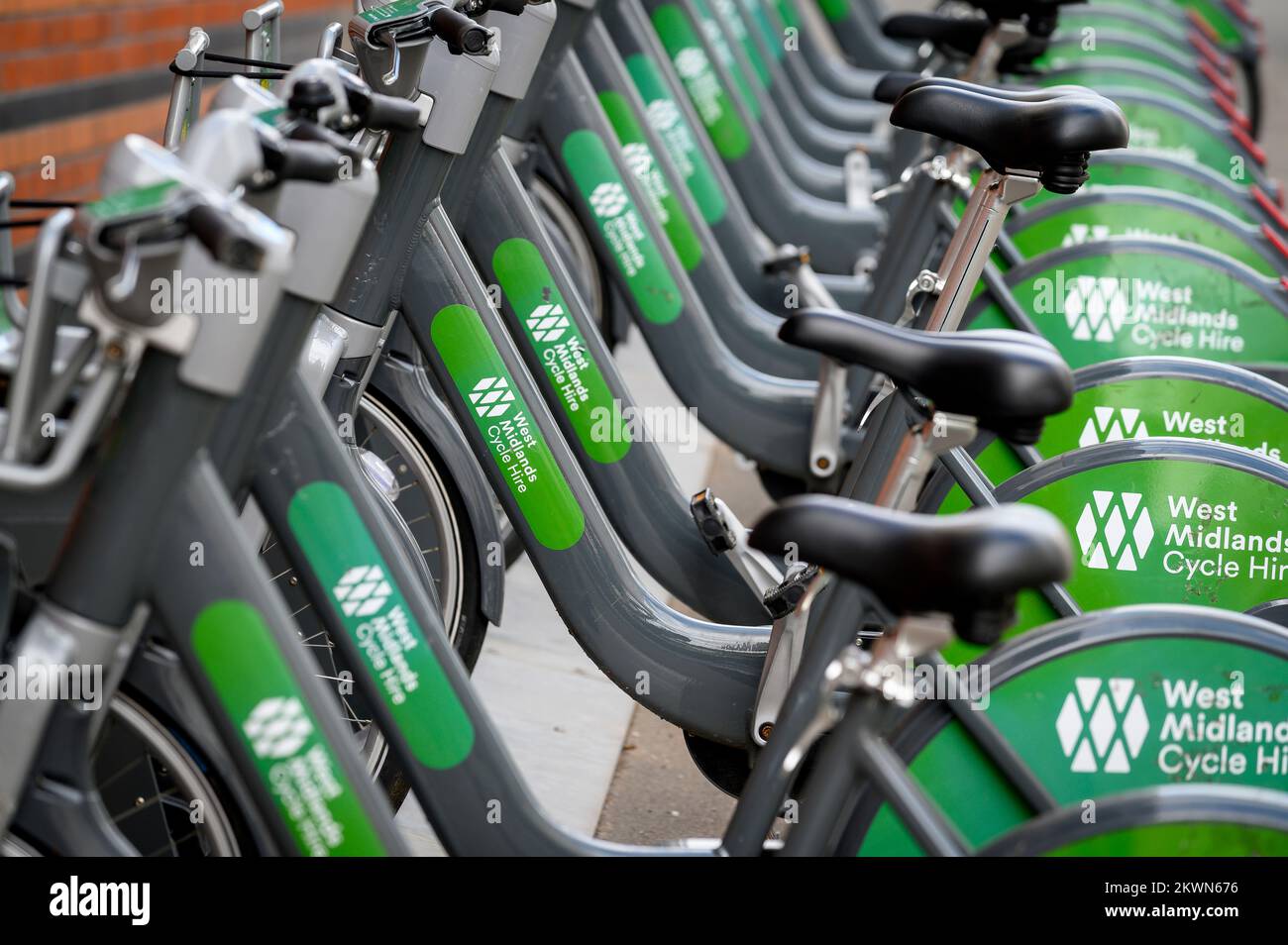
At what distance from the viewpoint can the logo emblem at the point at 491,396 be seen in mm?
2582

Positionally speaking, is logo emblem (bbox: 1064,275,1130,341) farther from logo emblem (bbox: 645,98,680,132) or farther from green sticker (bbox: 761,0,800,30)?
green sticker (bbox: 761,0,800,30)

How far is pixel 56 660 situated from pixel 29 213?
3033mm

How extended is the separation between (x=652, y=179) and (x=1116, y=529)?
5.40 ft

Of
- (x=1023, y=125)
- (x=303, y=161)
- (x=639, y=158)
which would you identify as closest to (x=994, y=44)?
(x=639, y=158)

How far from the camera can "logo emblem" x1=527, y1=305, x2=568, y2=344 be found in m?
2.83

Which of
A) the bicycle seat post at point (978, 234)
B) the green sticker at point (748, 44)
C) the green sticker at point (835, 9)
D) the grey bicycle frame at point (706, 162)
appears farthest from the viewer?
the green sticker at point (835, 9)

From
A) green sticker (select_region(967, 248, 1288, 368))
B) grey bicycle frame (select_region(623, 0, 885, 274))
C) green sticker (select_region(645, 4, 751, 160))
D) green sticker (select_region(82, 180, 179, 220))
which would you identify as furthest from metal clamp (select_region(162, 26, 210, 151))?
grey bicycle frame (select_region(623, 0, 885, 274))

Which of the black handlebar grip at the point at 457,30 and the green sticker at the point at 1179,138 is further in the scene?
the green sticker at the point at 1179,138

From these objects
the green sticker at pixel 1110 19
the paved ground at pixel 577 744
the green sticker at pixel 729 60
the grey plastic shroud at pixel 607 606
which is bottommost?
the paved ground at pixel 577 744

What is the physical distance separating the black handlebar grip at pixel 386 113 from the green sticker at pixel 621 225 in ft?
4.75

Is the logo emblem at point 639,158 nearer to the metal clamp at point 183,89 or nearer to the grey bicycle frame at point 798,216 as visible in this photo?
the grey bicycle frame at point 798,216

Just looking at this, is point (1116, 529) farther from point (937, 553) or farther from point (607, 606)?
point (937, 553)

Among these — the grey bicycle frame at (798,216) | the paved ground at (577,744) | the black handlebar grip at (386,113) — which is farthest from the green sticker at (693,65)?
the black handlebar grip at (386,113)
